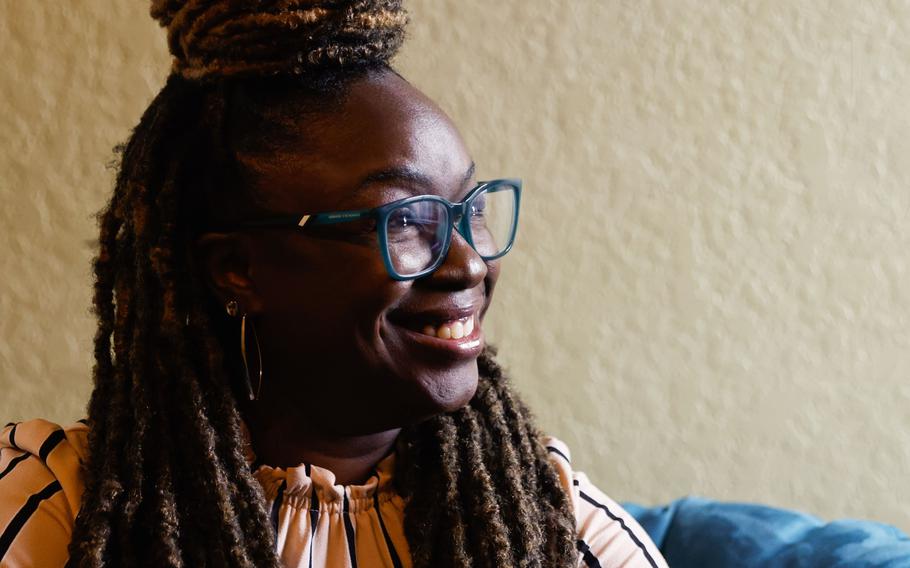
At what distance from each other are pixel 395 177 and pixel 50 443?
44cm

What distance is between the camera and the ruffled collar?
106cm

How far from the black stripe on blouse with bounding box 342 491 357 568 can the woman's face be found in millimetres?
92

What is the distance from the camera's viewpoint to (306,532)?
107 centimetres

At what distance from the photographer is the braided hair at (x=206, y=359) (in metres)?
Answer: 1.00

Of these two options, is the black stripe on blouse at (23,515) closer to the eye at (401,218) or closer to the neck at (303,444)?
the neck at (303,444)

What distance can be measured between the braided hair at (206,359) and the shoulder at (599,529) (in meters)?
0.05

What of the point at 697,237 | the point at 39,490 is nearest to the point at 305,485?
the point at 39,490

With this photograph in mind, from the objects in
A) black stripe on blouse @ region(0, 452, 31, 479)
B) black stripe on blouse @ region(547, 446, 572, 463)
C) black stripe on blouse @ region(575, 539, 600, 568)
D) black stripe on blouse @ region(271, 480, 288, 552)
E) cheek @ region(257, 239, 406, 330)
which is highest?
cheek @ region(257, 239, 406, 330)

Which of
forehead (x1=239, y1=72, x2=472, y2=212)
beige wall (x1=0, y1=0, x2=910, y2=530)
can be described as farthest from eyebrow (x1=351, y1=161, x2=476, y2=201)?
beige wall (x1=0, y1=0, x2=910, y2=530)

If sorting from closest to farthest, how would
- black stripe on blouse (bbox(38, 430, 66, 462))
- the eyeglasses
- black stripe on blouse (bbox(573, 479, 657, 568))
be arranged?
1. the eyeglasses
2. black stripe on blouse (bbox(38, 430, 66, 462))
3. black stripe on blouse (bbox(573, 479, 657, 568))

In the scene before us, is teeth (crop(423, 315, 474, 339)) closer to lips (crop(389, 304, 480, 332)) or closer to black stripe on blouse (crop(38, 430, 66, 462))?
lips (crop(389, 304, 480, 332))

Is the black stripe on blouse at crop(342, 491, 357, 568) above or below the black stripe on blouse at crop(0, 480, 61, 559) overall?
below

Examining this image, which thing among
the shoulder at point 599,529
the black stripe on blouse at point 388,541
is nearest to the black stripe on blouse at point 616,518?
the shoulder at point 599,529

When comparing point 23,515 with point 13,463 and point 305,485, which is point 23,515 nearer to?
point 13,463
